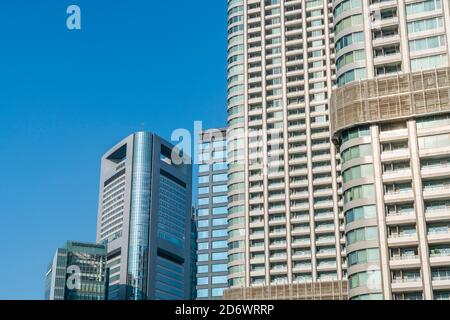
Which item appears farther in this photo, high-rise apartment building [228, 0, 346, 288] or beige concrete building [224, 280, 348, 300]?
high-rise apartment building [228, 0, 346, 288]

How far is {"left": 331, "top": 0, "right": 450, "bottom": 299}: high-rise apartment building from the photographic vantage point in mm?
76625

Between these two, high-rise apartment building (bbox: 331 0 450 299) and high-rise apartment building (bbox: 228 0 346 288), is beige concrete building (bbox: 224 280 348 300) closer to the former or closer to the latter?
high-rise apartment building (bbox: 228 0 346 288)

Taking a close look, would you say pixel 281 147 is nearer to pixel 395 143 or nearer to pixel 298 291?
pixel 298 291

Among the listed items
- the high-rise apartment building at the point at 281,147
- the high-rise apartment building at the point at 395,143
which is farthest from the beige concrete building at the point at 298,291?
the high-rise apartment building at the point at 395,143

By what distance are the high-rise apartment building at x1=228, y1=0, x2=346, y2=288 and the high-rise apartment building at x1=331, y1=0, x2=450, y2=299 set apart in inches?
1957

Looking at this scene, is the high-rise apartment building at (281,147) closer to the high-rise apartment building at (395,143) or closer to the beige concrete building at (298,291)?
the beige concrete building at (298,291)

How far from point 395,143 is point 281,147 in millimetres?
63363

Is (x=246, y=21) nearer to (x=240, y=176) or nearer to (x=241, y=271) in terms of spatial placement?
(x=240, y=176)

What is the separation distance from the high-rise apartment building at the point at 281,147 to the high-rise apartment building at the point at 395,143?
163 ft

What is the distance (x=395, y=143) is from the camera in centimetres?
8294

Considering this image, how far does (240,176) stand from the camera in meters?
144

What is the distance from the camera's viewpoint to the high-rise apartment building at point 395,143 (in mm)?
76625

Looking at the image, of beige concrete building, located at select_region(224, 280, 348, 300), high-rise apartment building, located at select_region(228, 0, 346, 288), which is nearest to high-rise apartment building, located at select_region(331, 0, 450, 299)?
beige concrete building, located at select_region(224, 280, 348, 300)
